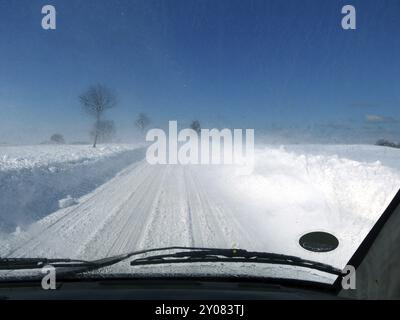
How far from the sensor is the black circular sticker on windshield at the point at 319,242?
112 inches

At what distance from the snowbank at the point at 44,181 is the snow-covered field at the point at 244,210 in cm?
42

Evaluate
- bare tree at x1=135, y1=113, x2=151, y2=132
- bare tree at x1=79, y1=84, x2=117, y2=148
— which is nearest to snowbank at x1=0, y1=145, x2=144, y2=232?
bare tree at x1=135, y1=113, x2=151, y2=132

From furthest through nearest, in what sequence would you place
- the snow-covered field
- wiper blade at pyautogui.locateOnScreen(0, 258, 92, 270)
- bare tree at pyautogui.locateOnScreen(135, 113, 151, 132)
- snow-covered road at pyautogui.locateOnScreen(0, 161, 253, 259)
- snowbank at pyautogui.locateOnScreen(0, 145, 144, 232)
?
1. snowbank at pyautogui.locateOnScreen(0, 145, 144, 232)
2. snow-covered road at pyautogui.locateOnScreen(0, 161, 253, 259)
3. the snow-covered field
4. bare tree at pyautogui.locateOnScreen(135, 113, 151, 132)
5. wiper blade at pyautogui.locateOnScreen(0, 258, 92, 270)

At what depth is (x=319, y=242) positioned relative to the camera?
2.90 metres

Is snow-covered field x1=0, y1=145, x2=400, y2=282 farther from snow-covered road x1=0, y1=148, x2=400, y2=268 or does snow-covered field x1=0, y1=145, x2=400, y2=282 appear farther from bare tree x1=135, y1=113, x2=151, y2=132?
bare tree x1=135, y1=113, x2=151, y2=132

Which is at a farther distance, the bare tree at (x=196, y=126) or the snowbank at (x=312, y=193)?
the snowbank at (x=312, y=193)

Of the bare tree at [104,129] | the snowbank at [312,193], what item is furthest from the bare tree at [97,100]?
the snowbank at [312,193]

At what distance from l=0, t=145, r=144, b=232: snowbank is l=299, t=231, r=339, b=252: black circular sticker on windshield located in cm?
234

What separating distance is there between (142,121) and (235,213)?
13.1ft

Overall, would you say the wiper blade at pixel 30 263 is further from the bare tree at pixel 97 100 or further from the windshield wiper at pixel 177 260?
the bare tree at pixel 97 100

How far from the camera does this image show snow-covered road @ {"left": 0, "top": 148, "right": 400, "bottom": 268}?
4918mm

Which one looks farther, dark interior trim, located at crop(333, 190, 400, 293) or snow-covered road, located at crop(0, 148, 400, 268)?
snow-covered road, located at crop(0, 148, 400, 268)
